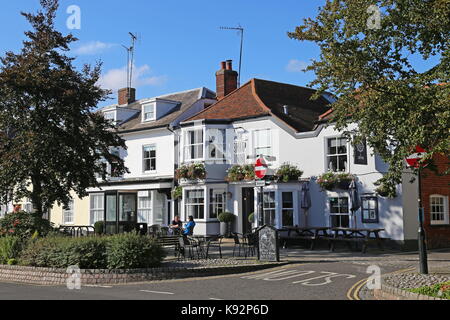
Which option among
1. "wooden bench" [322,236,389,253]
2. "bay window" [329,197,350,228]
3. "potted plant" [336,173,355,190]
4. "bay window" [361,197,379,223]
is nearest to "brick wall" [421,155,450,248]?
"bay window" [361,197,379,223]

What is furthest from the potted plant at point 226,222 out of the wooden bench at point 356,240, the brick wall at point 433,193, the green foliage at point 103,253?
the green foliage at point 103,253

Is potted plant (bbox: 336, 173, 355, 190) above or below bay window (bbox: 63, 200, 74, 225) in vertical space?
above

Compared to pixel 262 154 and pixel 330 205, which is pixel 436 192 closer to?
pixel 330 205

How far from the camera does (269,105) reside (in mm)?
28688

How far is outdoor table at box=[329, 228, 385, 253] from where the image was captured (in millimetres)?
20906

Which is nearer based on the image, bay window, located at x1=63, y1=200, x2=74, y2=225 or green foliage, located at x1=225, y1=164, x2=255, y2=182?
green foliage, located at x1=225, y1=164, x2=255, y2=182

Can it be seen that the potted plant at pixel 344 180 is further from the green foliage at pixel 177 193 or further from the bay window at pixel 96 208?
the bay window at pixel 96 208

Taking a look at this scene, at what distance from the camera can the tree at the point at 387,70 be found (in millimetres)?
12688

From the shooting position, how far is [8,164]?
18719 millimetres

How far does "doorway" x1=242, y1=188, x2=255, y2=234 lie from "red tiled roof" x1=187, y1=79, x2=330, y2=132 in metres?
3.94

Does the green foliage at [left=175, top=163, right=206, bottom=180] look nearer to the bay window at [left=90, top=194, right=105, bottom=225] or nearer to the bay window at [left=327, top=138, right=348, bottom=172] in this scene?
the bay window at [left=327, top=138, right=348, bottom=172]

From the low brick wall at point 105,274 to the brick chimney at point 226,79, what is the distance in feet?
62.9

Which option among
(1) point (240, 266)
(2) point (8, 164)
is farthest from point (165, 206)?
(1) point (240, 266)

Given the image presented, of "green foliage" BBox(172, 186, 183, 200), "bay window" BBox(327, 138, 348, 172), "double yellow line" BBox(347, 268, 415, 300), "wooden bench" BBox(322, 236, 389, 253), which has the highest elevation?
"bay window" BBox(327, 138, 348, 172)
